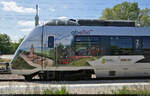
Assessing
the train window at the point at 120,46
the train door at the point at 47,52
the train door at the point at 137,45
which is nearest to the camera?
the train door at the point at 47,52

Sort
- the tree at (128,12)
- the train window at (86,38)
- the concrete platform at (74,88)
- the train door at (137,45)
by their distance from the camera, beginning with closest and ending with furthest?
the concrete platform at (74,88), the train window at (86,38), the train door at (137,45), the tree at (128,12)

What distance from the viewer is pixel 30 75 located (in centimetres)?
879

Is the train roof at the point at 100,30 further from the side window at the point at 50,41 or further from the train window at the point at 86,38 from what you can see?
the side window at the point at 50,41

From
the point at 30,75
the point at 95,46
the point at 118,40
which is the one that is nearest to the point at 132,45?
the point at 118,40

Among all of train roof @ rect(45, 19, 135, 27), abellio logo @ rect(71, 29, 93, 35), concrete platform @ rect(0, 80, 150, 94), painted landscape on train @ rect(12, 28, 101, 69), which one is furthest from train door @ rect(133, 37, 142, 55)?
abellio logo @ rect(71, 29, 93, 35)

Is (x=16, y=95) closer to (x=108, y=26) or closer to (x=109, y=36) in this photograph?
(x=109, y=36)

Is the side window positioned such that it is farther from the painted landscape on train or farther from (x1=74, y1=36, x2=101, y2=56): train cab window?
(x1=74, y1=36, x2=101, y2=56): train cab window

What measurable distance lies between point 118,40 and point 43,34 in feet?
13.6

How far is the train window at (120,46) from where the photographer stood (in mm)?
8711

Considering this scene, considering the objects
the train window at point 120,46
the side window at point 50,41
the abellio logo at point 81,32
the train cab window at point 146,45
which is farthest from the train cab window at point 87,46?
the train cab window at point 146,45

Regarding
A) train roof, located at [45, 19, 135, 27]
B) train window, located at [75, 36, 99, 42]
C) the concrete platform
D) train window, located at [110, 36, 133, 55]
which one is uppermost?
train roof, located at [45, 19, 135, 27]

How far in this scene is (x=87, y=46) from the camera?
856 centimetres

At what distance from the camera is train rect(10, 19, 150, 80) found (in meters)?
8.41

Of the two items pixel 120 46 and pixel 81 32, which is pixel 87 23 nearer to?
pixel 81 32
